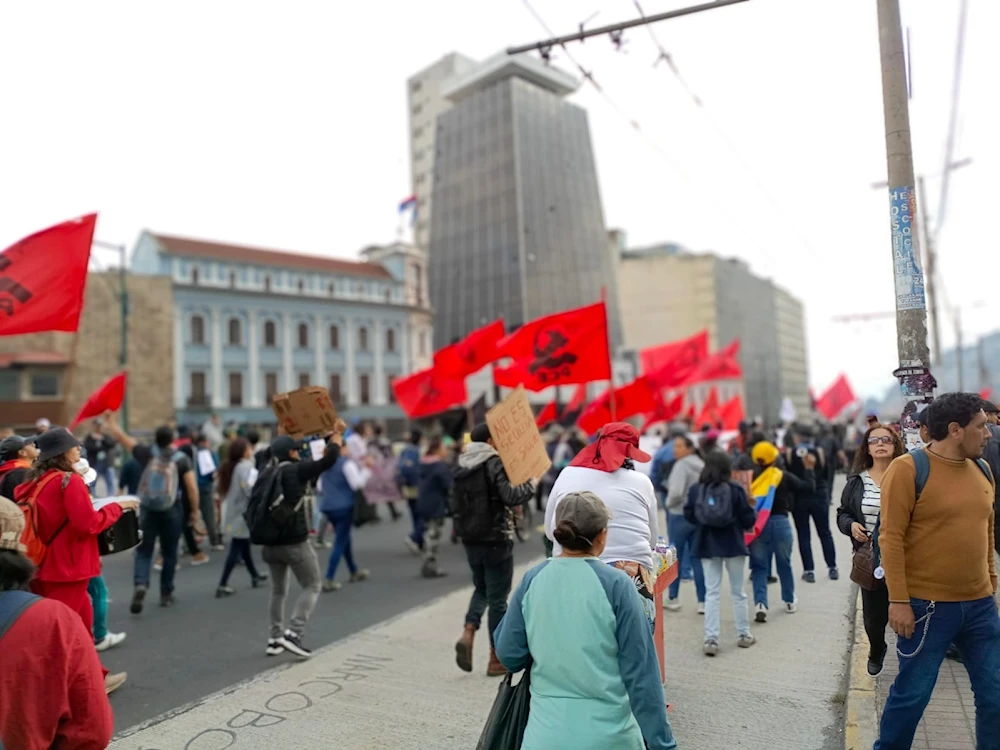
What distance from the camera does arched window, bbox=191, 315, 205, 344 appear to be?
43750 mm

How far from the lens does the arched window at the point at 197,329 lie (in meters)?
43.8

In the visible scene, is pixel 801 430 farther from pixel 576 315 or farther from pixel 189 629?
pixel 189 629

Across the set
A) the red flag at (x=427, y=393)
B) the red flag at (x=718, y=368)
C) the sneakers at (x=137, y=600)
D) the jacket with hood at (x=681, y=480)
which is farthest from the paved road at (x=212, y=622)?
the red flag at (x=718, y=368)

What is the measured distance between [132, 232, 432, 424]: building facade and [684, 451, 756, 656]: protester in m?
37.3

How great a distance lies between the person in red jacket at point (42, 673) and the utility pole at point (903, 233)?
489 centimetres

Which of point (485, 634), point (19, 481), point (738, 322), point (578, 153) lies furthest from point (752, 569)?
point (738, 322)

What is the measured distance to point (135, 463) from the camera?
1055cm

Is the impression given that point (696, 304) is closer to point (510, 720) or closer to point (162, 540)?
point (162, 540)

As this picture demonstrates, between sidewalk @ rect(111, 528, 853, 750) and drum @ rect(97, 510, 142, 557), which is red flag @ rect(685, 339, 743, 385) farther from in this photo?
drum @ rect(97, 510, 142, 557)

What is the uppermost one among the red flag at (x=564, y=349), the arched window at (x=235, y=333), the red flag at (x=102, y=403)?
the arched window at (x=235, y=333)

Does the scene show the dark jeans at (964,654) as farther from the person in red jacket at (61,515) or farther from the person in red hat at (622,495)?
the person in red jacket at (61,515)

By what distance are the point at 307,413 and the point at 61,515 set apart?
2259 millimetres

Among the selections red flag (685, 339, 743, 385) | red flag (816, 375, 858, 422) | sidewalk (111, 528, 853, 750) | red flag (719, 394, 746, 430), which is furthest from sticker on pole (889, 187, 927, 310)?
red flag (816, 375, 858, 422)

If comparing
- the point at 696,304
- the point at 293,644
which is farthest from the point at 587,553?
the point at 696,304
